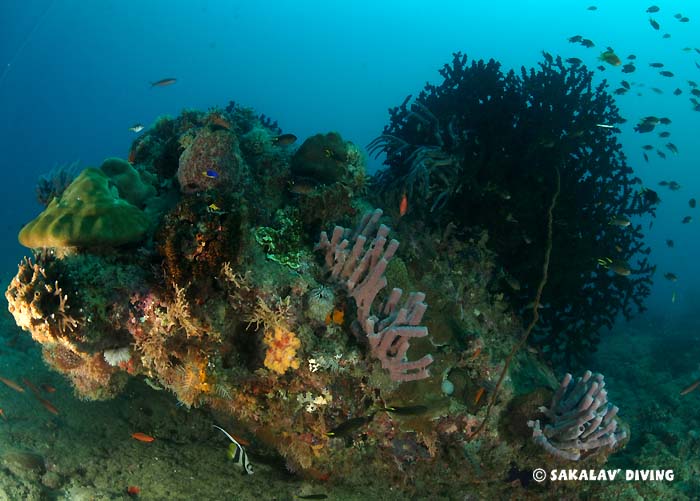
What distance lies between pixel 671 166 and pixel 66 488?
128411 millimetres

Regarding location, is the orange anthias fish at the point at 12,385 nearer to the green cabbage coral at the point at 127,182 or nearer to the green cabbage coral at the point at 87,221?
the green cabbage coral at the point at 87,221

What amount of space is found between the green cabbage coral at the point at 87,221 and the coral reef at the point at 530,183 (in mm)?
3821

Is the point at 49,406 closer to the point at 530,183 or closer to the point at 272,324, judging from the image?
the point at 272,324

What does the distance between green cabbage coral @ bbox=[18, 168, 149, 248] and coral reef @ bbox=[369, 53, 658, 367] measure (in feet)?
12.5

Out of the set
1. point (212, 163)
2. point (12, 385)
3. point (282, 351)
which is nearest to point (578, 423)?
point (282, 351)

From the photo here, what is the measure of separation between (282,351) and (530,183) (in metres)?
5.21

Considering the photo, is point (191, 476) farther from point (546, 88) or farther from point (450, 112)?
point (546, 88)

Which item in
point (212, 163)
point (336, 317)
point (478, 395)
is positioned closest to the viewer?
point (336, 317)

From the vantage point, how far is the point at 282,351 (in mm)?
4082

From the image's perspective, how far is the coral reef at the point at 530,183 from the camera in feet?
21.6

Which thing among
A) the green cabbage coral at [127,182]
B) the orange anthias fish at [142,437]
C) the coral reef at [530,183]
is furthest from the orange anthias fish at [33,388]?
the coral reef at [530,183]

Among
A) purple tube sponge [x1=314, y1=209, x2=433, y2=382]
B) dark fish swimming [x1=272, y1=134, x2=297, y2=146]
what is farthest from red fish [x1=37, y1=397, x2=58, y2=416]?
dark fish swimming [x1=272, y1=134, x2=297, y2=146]

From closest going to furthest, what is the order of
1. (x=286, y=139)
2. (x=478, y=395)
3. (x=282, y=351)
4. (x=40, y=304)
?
(x=40, y=304) → (x=282, y=351) → (x=478, y=395) → (x=286, y=139)

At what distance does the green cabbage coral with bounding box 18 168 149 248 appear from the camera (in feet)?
12.9
